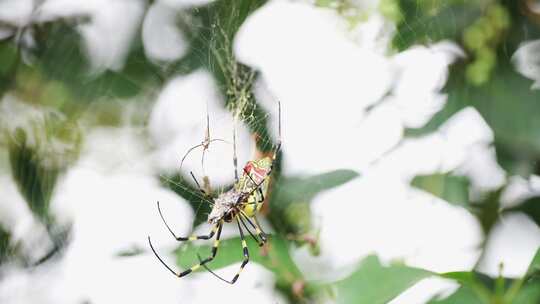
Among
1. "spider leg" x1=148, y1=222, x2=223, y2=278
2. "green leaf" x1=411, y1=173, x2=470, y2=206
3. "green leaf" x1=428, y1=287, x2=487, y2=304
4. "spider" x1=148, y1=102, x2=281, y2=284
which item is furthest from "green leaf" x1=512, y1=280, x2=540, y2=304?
"spider leg" x1=148, y1=222, x2=223, y2=278

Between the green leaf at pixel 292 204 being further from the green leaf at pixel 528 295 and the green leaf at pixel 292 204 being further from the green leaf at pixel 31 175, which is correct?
the green leaf at pixel 31 175

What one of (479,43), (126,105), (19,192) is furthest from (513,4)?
(19,192)

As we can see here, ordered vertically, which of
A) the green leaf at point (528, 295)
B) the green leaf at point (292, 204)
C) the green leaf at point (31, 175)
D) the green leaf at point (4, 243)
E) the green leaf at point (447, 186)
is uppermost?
the green leaf at point (528, 295)

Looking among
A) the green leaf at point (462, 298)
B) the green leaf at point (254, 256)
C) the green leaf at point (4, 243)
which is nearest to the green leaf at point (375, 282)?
the green leaf at point (462, 298)

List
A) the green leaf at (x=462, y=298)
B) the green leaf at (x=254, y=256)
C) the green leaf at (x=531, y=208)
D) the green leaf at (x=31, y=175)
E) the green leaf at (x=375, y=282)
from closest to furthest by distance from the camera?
the green leaf at (x=375, y=282) → the green leaf at (x=462, y=298) → the green leaf at (x=254, y=256) → the green leaf at (x=531, y=208) → the green leaf at (x=31, y=175)

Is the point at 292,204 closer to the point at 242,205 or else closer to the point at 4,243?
the point at 242,205

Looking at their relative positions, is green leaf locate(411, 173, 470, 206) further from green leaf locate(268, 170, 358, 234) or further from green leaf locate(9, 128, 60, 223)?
green leaf locate(9, 128, 60, 223)
